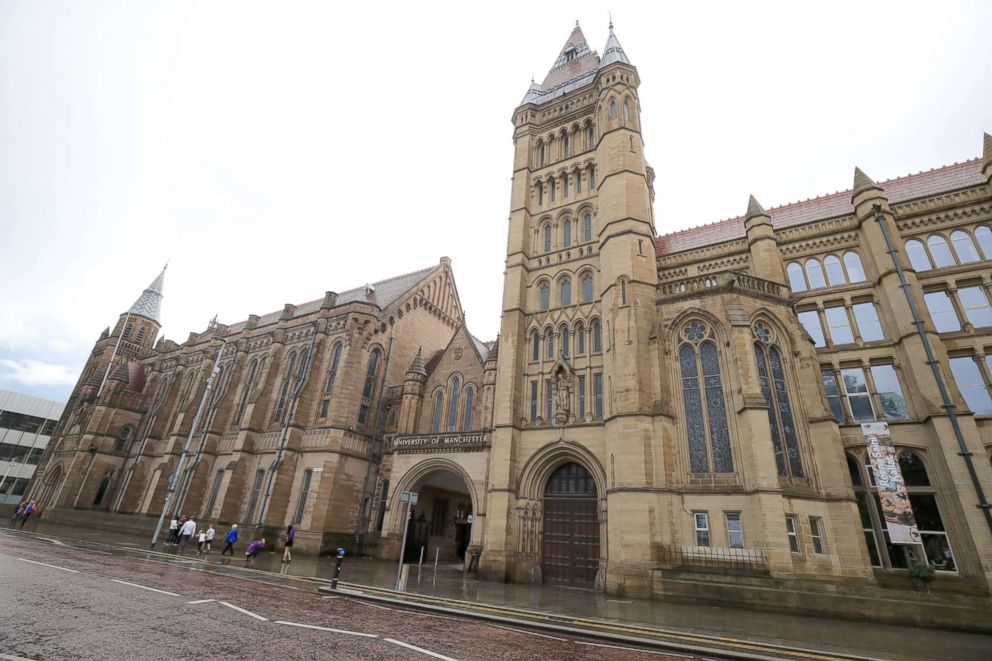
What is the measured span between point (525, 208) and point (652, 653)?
2370 cm

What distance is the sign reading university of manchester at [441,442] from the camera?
23.6 meters

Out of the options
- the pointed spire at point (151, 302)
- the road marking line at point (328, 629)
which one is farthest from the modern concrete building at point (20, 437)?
the road marking line at point (328, 629)

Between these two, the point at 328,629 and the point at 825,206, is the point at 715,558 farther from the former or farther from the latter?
the point at 825,206

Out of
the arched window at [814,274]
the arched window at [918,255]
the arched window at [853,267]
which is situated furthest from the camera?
the arched window at [814,274]

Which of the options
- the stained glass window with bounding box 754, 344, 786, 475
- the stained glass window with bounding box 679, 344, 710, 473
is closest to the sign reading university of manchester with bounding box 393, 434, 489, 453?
the stained glass window with bounding box 679, 344, 710, 473

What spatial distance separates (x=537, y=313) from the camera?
24.6 meters

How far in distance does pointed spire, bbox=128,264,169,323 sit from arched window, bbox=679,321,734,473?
209 feet

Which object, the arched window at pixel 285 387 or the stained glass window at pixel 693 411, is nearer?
the stained glass window at pixel 693 411

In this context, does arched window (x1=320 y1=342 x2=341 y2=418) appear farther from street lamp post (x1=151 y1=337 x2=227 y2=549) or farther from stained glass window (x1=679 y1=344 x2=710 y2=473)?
stained glass window (x1=679 y1=344 x2=710 y2=473)

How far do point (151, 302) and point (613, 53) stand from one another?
61724 mm

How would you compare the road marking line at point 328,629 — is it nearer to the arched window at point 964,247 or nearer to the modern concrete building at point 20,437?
the arched window at point 964,247

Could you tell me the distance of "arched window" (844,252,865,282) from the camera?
68.1 feet

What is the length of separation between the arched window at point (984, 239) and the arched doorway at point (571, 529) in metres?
19.5

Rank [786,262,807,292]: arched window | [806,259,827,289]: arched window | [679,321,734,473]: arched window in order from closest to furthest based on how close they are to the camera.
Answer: [679,321,734,473]: arched window
[806,259,827,289]: arched window
[786,262,807,292]: arched window
